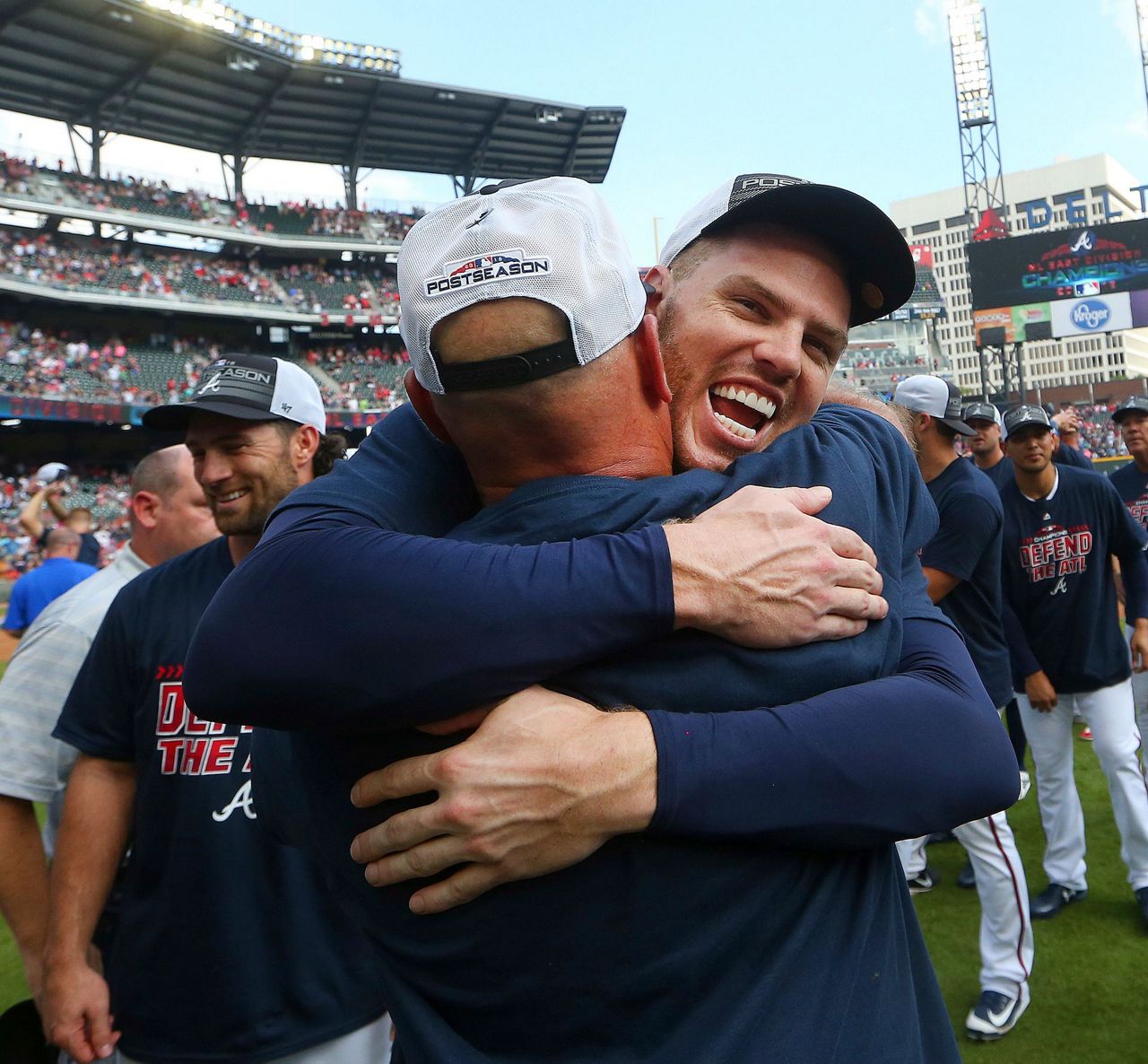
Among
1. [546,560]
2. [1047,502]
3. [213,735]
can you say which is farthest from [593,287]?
[1047,502]

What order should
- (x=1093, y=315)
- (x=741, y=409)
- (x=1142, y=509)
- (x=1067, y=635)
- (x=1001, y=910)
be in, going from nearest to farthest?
(x=741, y=409) < (x=1001, y=910) < (x=1067, y=635) < (x=1142, y=509) < (x=1093, y=315)

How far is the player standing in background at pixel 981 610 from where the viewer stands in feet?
12.9

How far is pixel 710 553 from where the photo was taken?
1.03 meters

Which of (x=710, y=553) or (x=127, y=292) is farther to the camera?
(x=127, y=292)

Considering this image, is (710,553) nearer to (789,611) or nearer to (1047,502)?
(789,611)

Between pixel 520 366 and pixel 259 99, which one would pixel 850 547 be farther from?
pixel 259 99

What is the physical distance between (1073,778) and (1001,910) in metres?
1.29

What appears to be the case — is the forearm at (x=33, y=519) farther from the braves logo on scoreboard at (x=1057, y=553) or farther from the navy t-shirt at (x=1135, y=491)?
the navy t-shirt at (x=1135, y=491)

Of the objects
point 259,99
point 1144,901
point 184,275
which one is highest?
point 259,99

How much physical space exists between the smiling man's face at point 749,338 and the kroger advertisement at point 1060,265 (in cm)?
3360

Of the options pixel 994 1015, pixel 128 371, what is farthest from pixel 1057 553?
pixel 128 371

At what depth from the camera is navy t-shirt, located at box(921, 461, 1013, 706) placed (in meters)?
4.25

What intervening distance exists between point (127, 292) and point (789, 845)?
34034 mm

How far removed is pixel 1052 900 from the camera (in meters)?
4.85
